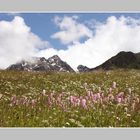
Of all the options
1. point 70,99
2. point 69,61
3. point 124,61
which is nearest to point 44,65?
point 69,61

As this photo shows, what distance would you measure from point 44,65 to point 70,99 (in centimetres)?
42

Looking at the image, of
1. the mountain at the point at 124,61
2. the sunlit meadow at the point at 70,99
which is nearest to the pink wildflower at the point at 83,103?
the sunlit meadow at the point at 70,99

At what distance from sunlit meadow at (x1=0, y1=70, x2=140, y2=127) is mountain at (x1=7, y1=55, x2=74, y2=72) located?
0.06 metres

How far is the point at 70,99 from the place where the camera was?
5.23 metres

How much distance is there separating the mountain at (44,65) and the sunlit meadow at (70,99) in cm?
6

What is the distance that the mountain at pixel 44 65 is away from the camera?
17.4 ft

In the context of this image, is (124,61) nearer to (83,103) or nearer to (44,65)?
(83,103)

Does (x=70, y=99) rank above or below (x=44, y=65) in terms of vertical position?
below

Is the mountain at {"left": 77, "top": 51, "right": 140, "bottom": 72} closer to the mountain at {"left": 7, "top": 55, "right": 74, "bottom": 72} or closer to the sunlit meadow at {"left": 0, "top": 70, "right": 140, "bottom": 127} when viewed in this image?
the sunlit meadow at {"left": 0, "top": 70, "right": 140, "bottom": 127}

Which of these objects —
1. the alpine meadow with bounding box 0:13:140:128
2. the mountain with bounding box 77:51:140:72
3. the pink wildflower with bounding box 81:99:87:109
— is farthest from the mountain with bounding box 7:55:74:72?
the pink wildflower with bounding box 81:99:87:109

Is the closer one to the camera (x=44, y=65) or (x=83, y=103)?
(x=83, y=103)

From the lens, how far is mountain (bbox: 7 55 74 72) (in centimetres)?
530

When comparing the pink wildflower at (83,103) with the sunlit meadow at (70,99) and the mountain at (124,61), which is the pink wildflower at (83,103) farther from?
the mountain at (124,61)

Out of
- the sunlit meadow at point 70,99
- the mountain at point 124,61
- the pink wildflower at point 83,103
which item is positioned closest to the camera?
the sunlit meadow at point 70,99
